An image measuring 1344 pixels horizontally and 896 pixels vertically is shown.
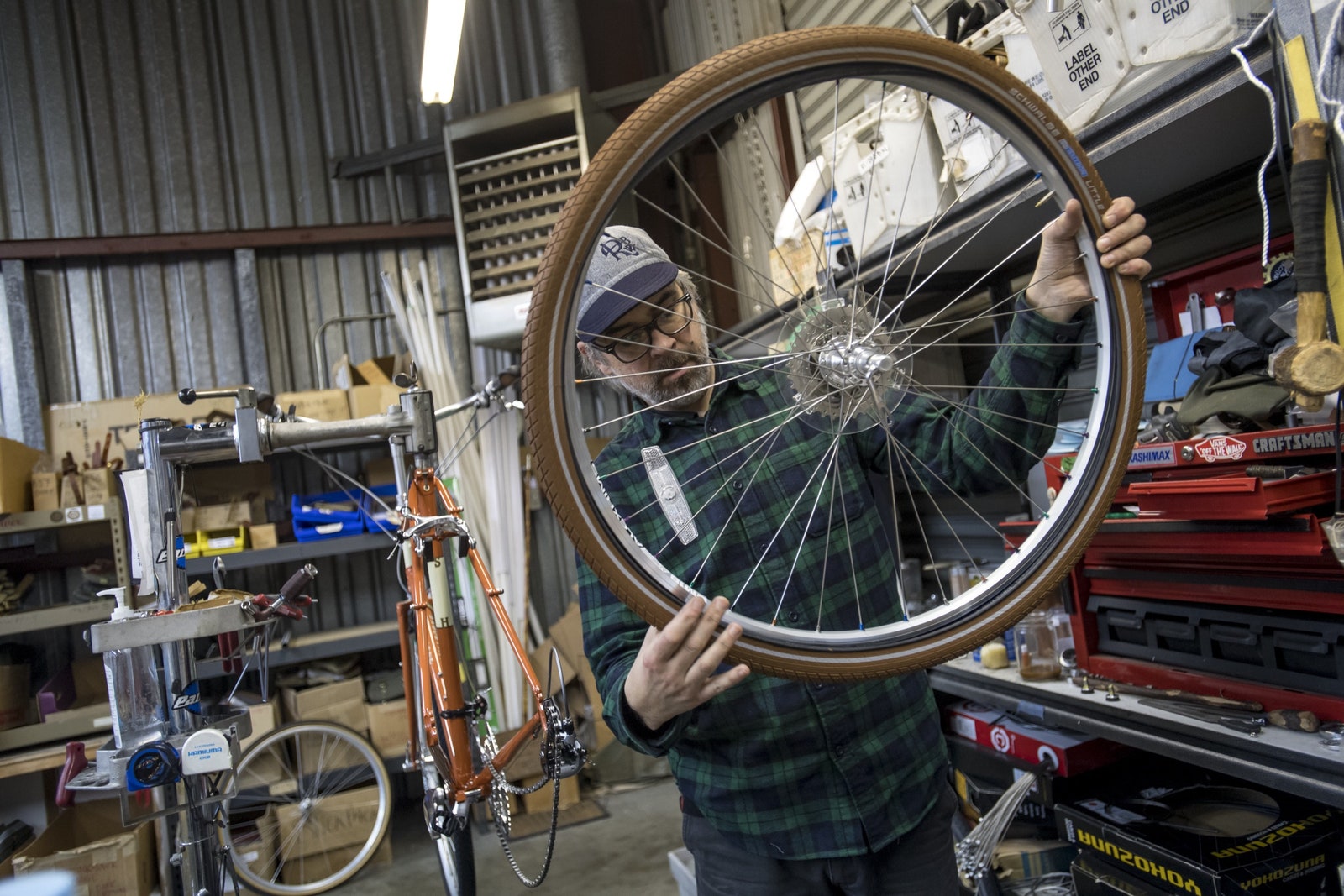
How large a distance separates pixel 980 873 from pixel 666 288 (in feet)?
4.73

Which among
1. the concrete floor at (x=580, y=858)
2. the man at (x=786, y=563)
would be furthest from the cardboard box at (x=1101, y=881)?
the concrete floor at (x=580, y=858)

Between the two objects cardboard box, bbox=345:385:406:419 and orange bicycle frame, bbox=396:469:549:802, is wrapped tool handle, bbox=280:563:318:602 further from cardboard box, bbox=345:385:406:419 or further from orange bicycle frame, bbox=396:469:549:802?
cardboard box, bbox=345:385:406:419

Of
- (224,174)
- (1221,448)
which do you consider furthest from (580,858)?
(224,174)

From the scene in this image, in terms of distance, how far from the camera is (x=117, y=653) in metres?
1.65

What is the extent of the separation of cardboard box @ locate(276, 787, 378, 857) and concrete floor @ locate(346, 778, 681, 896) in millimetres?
173

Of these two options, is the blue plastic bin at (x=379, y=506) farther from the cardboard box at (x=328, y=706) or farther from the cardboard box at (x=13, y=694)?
the cardboard box at (x=13, y=694)

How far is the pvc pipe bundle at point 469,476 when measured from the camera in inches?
148

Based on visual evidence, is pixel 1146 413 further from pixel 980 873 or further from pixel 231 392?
pixel 231 392

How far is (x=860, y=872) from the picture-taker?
3.55 feet

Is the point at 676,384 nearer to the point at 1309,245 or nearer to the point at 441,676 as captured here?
the point at 1309,245

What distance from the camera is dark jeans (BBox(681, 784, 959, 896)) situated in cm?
109

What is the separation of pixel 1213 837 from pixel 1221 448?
62cm

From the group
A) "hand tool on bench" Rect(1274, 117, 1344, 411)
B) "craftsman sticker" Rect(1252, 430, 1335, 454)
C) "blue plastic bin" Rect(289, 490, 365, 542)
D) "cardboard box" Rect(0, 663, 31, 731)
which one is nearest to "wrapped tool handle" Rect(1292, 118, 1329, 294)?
"hand tool on bench" Rect(1274, 117, 1344, 411)

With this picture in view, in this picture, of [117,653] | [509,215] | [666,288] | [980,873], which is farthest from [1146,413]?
[509,215]
